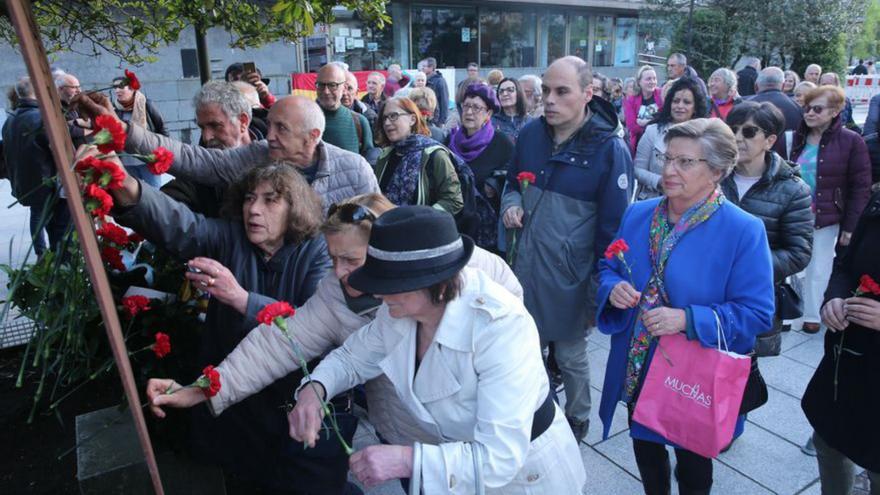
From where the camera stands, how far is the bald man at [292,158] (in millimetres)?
3238

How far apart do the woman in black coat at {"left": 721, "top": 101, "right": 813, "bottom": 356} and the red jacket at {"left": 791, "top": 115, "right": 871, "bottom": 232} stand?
5.81 feet

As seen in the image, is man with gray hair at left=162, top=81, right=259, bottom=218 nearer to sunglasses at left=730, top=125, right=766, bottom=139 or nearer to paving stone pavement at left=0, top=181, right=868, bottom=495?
paving stone pavement at left=0, top=181, right=868, bottom=495

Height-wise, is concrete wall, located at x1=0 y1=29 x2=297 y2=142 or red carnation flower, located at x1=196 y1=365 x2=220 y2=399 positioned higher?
concrete wall, located at x1=0 y1=29 x2=297 y2=142

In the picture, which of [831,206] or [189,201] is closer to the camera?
[189,201]

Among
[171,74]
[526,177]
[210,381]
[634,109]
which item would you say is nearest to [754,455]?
[526,177]

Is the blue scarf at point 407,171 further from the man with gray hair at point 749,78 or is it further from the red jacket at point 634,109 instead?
the man with gray hair at point 749,78

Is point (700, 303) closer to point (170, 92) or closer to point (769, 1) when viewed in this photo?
point (170, 92)

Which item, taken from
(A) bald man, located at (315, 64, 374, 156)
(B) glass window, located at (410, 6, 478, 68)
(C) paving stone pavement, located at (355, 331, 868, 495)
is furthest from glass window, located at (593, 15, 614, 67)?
(C) paving stone pavement, located at (355, 331, 868, 495)

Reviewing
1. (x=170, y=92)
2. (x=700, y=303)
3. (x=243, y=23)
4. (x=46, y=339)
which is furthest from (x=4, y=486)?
(x=170, y=92)

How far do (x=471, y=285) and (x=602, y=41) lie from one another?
28042 mm

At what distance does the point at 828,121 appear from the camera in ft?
15.5

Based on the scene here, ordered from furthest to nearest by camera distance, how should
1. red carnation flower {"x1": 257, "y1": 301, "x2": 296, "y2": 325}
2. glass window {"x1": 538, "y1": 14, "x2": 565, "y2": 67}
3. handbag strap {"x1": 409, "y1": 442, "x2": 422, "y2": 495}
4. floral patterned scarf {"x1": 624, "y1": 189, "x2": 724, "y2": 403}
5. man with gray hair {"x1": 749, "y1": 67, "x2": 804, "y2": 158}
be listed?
glass window {"x1": 538, "y1": 14, "x2": 565, "y2": 67}
man with gray hair {"x1": 749, "y1": 67, "x2": 804, "y2": 158}
floral patterned scarf {"x1": 624, "y1": 189, "x2": 724, "y2": 403}
red carnation flower {"x1": 257, "y1": 301, "x2": 296, "y2": 325}
handbag strap {"x1": 409, "y1": 442, "x2": 422, "y2": 495}

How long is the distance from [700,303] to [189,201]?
8.49 ft

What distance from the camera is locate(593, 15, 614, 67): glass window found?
27.0m
